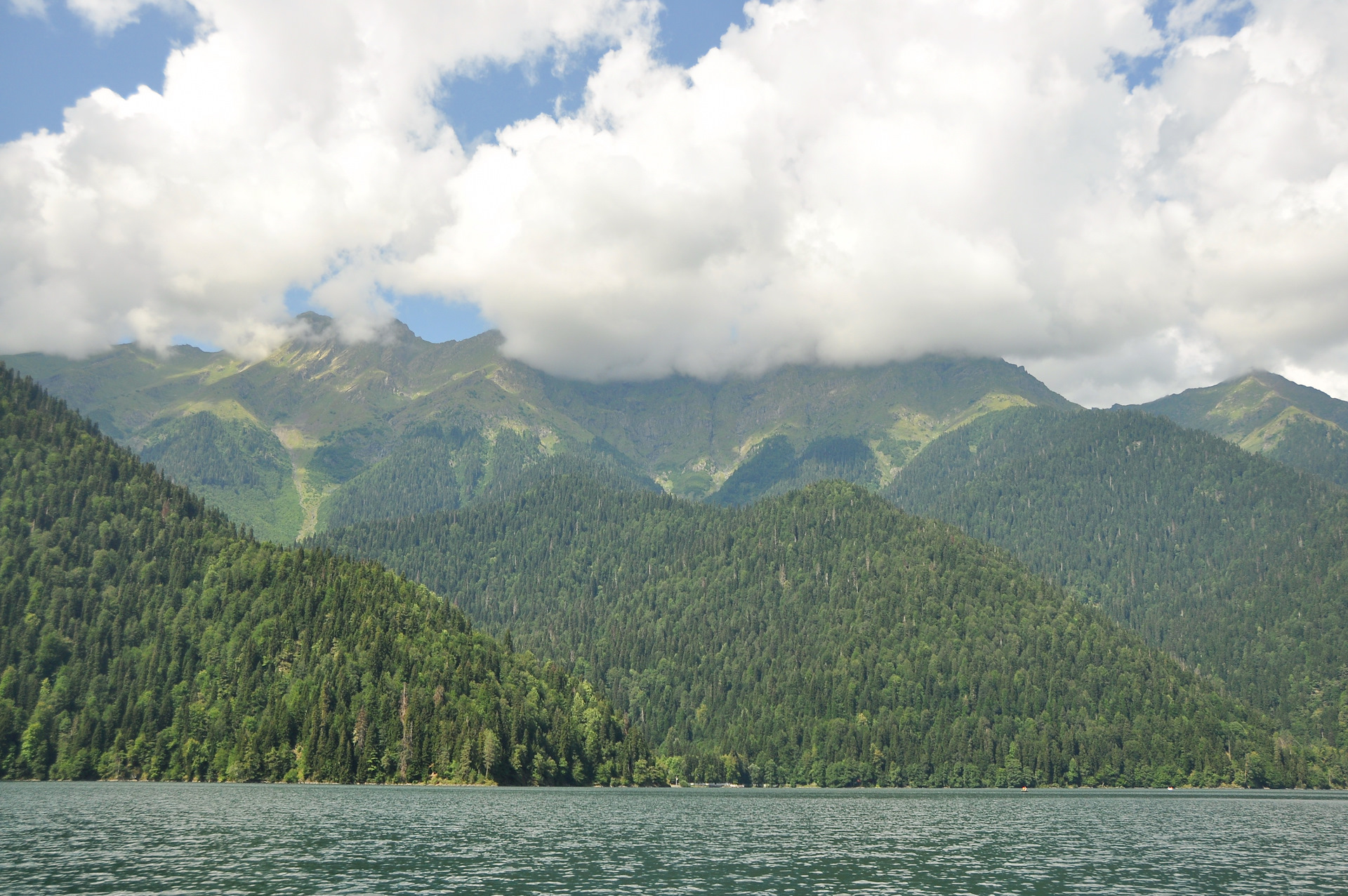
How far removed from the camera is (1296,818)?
172875 mm

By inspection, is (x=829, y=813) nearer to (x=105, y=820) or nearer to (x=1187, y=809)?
(x=1187, y=809)

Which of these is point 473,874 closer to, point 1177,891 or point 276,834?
point 276,834

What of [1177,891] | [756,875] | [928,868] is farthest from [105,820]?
[1177,891]

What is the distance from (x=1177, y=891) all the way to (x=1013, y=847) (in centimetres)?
3606

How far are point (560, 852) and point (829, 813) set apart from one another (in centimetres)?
8096

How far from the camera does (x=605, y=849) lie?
10719cm

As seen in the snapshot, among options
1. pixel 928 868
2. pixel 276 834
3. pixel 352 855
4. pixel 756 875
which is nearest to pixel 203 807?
pixel 276 834

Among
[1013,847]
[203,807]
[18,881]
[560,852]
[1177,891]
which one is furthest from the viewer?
[203,807]

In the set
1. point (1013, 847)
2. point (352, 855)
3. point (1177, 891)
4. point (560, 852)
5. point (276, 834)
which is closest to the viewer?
point (1177, 891)

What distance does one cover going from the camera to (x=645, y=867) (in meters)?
Answer: 93.4

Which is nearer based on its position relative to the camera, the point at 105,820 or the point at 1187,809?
the point at 105,820

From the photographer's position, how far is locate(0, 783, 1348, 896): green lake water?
81.7 m

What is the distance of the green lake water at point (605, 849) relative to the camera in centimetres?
8169

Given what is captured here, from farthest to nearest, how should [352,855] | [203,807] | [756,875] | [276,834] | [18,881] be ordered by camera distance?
[203,807] < [276,834] < [352,855] < [756,875] < [18,881]
